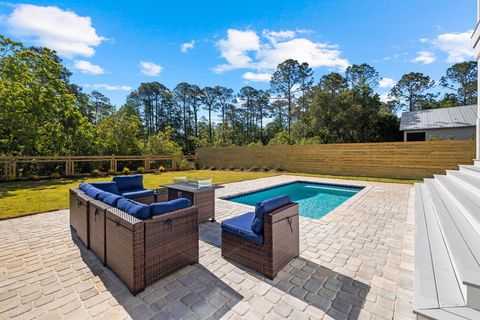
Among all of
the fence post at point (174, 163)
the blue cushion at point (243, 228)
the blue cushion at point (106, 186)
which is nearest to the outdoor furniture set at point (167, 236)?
the blue cushion at point (243, 228)

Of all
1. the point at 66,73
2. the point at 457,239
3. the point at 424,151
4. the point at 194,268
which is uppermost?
the point at 66,73

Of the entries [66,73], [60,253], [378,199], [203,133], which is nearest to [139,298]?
[60,253]

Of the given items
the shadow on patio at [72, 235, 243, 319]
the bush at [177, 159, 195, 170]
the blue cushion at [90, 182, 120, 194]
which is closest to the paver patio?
the shadow on patio at [72, 235, 243, 319]

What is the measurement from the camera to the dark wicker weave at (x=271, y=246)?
2.39 metres

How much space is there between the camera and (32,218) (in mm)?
4570

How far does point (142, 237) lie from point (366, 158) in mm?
12023

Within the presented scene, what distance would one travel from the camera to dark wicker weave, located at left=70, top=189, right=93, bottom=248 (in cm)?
313

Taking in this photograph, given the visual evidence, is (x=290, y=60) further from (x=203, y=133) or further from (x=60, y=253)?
(x=60, y=253)

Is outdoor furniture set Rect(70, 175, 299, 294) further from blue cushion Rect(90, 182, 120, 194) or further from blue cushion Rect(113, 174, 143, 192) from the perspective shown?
Answer: blue cushion Rect(113, 174, 143, 192)

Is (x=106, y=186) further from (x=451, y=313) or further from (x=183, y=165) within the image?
(x=183, y=165)

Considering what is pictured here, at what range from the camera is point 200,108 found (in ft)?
97.7

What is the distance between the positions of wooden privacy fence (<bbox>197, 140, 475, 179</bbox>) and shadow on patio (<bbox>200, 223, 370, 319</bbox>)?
10359mm

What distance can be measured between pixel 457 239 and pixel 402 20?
29.3 ft

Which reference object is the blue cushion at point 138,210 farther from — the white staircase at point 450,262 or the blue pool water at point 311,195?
the blue pool water at point 311,195
